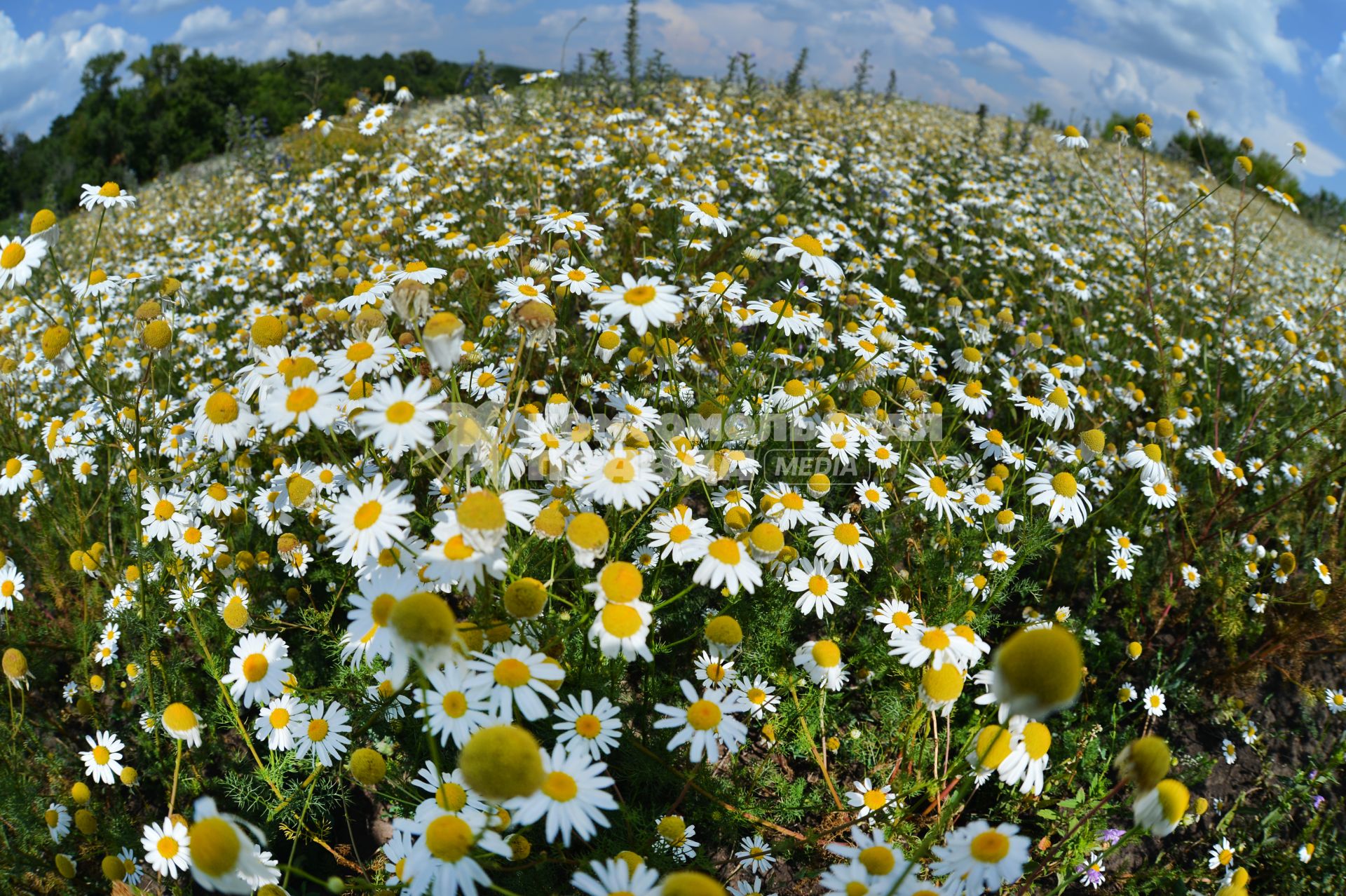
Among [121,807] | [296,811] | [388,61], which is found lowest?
[121,807]

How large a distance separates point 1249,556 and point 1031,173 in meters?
7.68

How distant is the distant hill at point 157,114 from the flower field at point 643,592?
30172 millimetres

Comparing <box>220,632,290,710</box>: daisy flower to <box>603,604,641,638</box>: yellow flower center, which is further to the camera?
<box>220,632,290,710</box>: daisy flower

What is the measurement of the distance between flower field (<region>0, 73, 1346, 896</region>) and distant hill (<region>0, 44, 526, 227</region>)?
30172 millimetres

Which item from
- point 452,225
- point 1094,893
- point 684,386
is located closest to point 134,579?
point 684,386

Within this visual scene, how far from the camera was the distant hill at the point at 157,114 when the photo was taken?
31.5 metres

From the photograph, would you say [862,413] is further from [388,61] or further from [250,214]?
[388,61]

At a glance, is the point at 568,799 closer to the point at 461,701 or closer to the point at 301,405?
the point at 461,701

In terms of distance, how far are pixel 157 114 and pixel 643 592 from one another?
51.8 meters

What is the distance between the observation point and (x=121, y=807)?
2.49 meters

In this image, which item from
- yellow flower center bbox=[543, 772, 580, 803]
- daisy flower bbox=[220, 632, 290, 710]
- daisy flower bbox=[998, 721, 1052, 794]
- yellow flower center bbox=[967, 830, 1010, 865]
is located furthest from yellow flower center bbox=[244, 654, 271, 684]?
daisy flower bbox=[998, 721, 1052, 794]

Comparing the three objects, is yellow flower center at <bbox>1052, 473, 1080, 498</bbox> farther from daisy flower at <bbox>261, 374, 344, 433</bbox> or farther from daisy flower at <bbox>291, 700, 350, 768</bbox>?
daisy flower at <bbox>291, 700, 350, 768</bbox>

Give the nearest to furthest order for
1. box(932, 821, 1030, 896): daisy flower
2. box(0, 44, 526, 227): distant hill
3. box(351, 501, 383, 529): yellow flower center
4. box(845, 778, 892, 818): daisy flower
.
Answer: box(932, 821, 1030, 896): daisy flower < box(351, 501, 383, 529): yellow flower center < box(845, 778, 892, 818): daisy flower < box(0, 44, 526, 227): distant hill

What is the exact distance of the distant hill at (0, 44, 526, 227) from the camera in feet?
103
